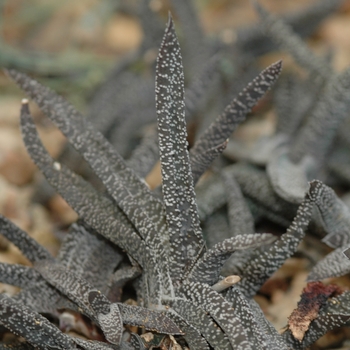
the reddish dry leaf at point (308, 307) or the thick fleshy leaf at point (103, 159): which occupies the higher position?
the thick fleshy leaf at point (103, 159)

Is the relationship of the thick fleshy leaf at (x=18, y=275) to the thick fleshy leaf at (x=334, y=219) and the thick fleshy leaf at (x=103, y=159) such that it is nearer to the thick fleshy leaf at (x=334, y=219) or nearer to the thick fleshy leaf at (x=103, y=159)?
the thick fleshy leaf at (x=103, y=159)

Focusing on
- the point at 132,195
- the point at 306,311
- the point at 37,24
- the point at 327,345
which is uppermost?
the point at 37,24

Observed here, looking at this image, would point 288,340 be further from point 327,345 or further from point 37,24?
point 37,24

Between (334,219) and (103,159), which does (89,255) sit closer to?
(103,159)

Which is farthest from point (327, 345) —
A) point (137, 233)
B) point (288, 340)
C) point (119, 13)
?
point (119, 13)

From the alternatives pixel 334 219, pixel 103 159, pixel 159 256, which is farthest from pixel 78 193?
pixel 334 219

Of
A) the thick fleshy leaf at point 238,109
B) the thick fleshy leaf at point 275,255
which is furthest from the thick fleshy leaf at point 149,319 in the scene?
the thick fleshy leaf at point 238,109
